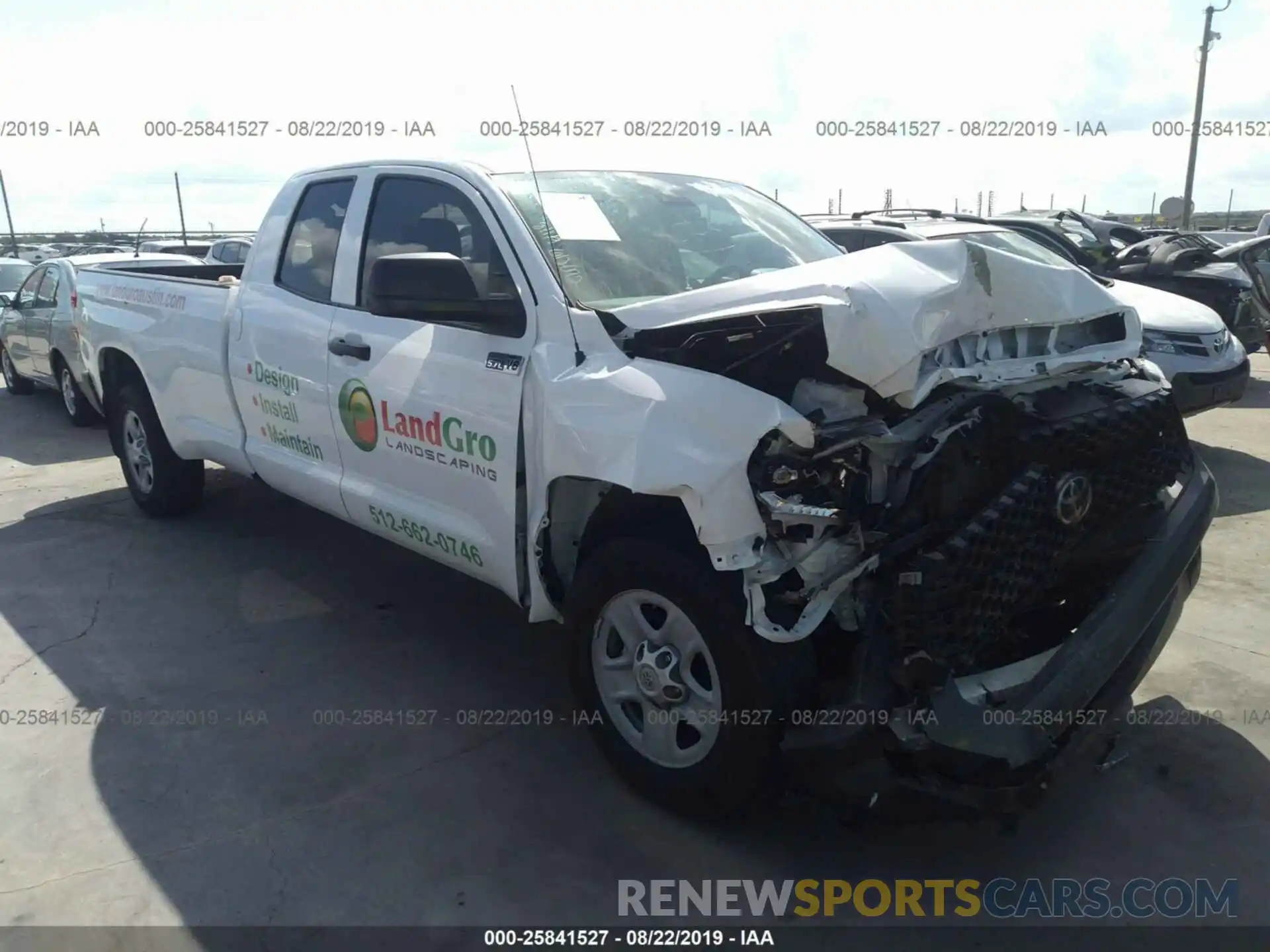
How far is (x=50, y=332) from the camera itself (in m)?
10.8

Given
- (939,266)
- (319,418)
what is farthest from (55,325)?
(939,266)

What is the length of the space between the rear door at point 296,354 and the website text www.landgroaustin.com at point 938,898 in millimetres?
2385

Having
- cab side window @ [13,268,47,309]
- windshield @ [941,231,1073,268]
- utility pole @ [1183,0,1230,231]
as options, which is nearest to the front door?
windshield @ [941,231,1073,268]

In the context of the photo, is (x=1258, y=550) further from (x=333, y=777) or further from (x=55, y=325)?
(x=55, y=325)

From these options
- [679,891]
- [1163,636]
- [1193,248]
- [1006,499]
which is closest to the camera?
[1006,499]

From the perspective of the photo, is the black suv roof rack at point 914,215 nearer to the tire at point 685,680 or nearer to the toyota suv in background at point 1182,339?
the toyota suv in background at point 1182,339

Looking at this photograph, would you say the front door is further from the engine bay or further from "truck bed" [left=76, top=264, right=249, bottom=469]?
"truck bed" [left=76, top=264, right=249, bottom=469]

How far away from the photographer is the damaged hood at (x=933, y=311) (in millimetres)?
2830

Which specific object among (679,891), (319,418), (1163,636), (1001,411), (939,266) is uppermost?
(939,266)

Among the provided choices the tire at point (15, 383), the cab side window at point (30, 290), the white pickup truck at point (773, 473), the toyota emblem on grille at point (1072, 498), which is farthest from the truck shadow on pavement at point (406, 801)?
the tire at point (15, 383)

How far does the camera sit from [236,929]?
2877mm

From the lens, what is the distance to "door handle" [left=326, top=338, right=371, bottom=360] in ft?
13.7

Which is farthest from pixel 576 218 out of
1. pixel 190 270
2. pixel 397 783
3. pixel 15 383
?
pixel 15 383

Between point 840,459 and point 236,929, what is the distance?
2.11 metres
